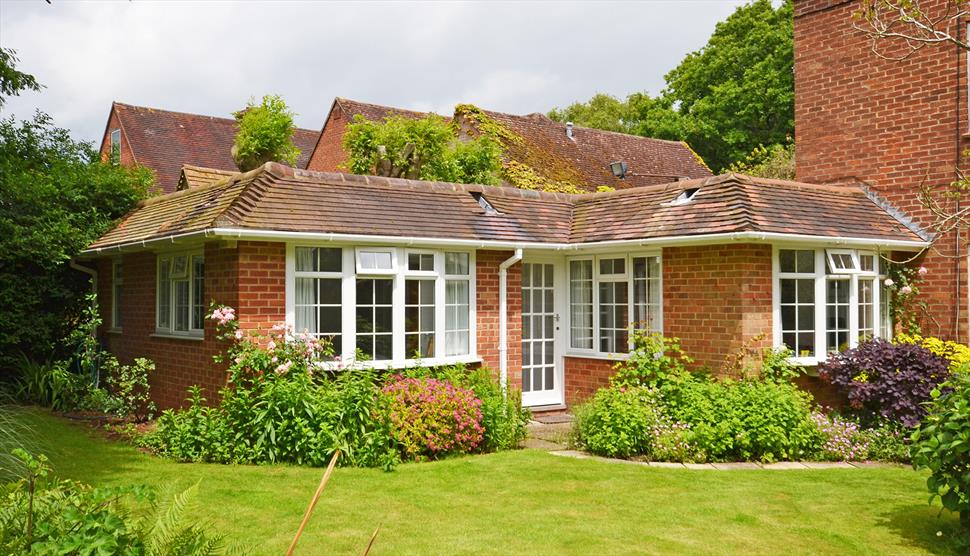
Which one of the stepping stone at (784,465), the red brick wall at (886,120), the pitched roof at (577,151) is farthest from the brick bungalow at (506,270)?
the pitched roof at (577,151)

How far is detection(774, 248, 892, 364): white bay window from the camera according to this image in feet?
36.4

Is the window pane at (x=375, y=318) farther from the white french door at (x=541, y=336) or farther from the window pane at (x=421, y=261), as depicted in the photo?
the white french door at (x=541, y=336)

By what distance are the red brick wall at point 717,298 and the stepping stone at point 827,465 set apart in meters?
1.83

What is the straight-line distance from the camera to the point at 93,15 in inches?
418

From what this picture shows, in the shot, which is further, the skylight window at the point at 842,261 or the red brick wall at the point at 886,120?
the red brick wall at the point at 886,120

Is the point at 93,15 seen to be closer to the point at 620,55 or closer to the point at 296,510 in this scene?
the point at 296,510

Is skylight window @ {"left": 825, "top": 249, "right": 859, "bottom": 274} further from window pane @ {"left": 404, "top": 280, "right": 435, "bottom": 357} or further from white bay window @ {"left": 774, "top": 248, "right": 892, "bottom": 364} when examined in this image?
window pane @ {"left": 404, "top": 280, "right": 435, "bottom": 357}

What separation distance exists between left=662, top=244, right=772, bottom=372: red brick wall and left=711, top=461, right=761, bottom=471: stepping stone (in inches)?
74.8

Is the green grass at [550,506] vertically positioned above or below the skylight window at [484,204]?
below

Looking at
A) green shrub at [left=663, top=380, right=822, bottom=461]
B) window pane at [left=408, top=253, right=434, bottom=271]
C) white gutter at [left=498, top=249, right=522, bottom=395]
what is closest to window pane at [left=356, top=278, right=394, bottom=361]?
window pane at [left=408, top=253, right=434, bottom=271]

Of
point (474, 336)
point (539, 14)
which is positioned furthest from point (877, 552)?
point (539, 14)

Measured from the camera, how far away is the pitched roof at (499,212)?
10562 mm

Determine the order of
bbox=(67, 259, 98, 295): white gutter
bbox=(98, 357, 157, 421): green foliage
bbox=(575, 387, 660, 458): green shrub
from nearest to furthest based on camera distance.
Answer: bbox=(575, 387, 660, 458): green shrub
bbox=(98, 357, 157, 421): green foliage
bbox=(67, 259, 98, 295): white gutter

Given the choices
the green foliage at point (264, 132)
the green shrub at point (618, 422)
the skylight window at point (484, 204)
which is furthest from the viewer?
the green foliage at point (264, 132)
